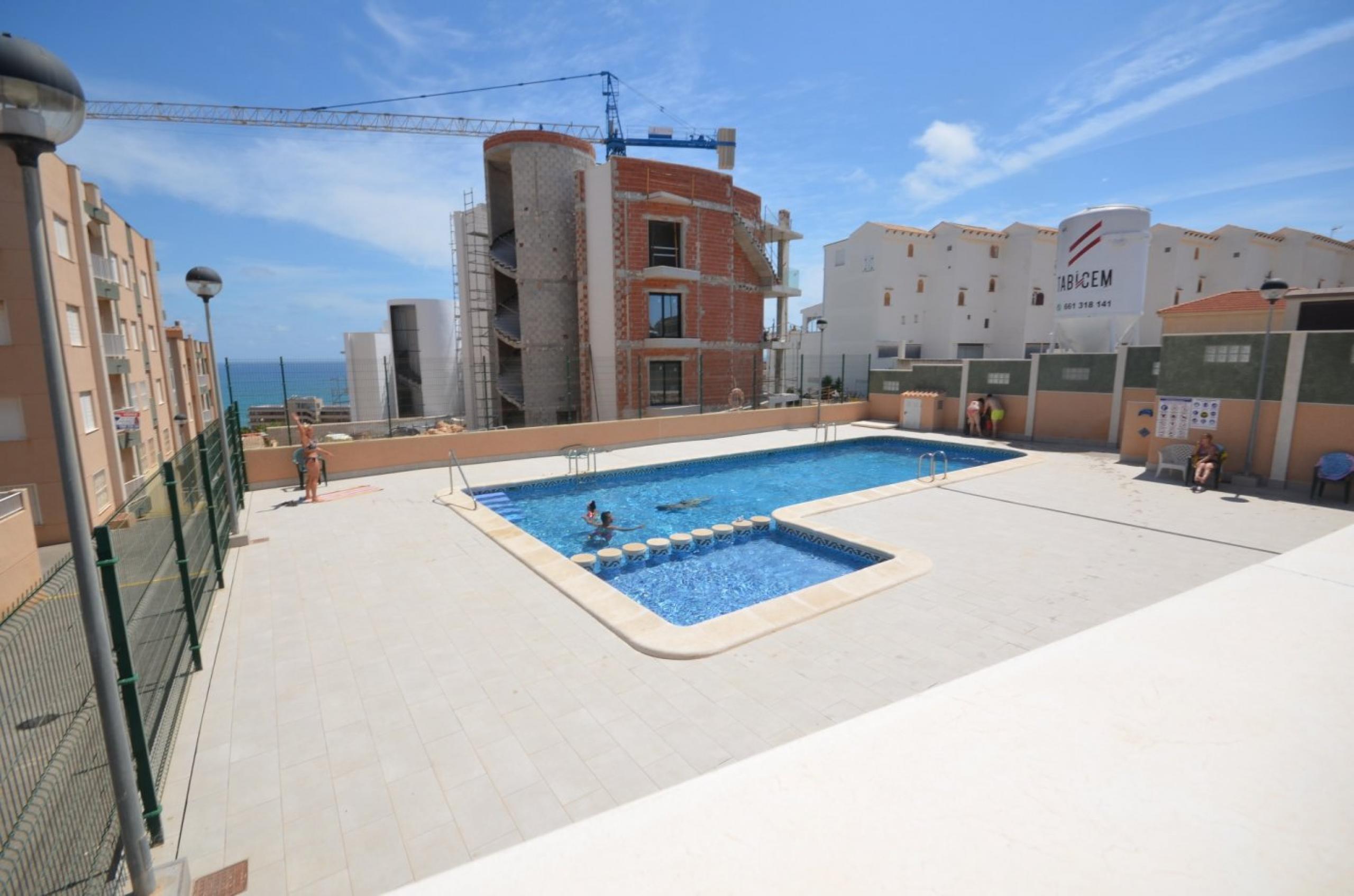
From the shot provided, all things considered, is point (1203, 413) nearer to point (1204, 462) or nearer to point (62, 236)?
point (1204, 462)

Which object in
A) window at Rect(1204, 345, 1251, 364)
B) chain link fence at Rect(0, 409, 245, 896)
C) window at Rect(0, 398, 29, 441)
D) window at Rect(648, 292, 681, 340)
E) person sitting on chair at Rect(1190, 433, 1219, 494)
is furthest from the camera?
window at Rect(648, 292, 681, 340)

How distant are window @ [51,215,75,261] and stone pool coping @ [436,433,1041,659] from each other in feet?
61.8

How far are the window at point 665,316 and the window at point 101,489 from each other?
772 inches

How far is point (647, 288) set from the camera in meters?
23.9

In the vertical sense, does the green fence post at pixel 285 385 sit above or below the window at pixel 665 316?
below

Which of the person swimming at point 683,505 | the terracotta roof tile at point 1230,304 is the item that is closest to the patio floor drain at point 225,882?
the person swimming at point 683,505

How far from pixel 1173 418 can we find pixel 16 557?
79.2 feet

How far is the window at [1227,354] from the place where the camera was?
12008mm

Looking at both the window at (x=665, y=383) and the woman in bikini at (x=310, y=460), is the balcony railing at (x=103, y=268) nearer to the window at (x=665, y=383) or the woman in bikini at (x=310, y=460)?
the woman in bikini at (x=310, y=460)

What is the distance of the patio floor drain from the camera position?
306 cm

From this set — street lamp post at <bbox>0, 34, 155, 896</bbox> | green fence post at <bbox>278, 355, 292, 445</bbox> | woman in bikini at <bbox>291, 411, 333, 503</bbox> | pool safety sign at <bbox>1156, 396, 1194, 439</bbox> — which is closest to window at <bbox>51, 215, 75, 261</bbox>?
green fence post at <bbox>278, 355, 292, 445</bbox>

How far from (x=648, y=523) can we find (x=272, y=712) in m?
7.20

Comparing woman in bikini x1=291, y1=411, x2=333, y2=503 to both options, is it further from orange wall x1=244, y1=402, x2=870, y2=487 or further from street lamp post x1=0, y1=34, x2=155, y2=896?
street lamp post x1=0, y1=34, x2=155, y2=896

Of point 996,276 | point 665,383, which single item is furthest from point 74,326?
point 996,276
